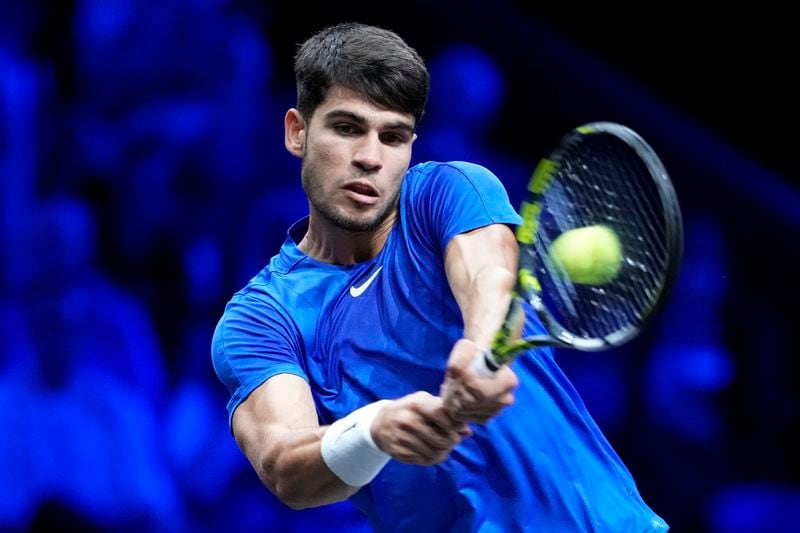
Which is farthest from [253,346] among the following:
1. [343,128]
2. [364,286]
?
[343,128]

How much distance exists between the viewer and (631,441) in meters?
4.88

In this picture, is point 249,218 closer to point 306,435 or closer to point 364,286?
point 364,286

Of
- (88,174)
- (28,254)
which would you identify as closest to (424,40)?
(88,174)

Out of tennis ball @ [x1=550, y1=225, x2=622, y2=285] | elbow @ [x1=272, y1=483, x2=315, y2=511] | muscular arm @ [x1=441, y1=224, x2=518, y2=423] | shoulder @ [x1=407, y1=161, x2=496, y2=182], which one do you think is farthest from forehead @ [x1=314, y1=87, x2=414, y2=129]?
elbow @ [x1=272, y1=483, x2=315, y2=511]

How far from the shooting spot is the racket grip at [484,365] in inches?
74.8

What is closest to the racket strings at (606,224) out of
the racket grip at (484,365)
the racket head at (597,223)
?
the racket head at (597,223)

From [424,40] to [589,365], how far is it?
1462 millimetres

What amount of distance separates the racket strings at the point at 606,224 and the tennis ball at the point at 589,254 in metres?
0.01

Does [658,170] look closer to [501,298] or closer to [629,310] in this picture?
[629,310]

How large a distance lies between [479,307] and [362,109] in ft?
2.05

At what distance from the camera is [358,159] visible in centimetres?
254

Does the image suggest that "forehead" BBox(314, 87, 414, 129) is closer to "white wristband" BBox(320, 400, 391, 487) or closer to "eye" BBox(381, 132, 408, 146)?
"eye" BBox(381, 132, 408, 146)

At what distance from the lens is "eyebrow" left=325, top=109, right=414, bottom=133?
2549 mm

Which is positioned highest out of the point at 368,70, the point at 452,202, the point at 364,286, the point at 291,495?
the point at 368,70
